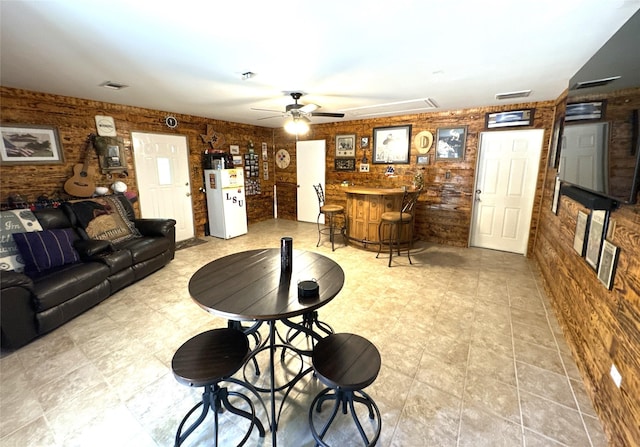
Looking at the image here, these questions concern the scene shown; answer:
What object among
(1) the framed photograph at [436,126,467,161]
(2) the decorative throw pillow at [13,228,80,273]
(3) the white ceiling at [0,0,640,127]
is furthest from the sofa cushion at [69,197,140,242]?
(1) the framed photograph at [436,126,467,161]

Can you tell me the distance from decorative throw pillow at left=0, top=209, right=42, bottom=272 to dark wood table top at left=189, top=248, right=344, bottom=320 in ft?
7.75

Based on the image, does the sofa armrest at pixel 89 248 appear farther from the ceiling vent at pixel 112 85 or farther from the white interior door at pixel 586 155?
the white interior door at pixel 586 155

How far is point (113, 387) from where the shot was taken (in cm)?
189

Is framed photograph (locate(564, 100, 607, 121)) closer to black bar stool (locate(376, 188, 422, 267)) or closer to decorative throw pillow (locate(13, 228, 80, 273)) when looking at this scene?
black bar stool (locate(376, 188, 422, 267))

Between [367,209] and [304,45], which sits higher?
[304,45]

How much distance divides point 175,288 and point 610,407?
3.83m

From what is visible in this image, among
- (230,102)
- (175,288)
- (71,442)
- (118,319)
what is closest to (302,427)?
(71,442)

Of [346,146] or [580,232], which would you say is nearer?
[580,232]

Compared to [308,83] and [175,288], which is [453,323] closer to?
[308,83]

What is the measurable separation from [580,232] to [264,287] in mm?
2568

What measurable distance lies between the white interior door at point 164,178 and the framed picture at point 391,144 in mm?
3633

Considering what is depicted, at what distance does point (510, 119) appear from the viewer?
4168mm

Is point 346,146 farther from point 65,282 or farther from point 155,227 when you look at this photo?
point 65,282

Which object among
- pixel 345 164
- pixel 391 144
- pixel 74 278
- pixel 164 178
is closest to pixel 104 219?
pixel 74 278
